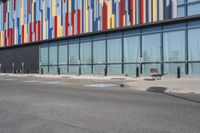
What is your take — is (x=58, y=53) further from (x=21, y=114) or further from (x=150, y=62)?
(x=21, y=114)

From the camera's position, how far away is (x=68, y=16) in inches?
1592

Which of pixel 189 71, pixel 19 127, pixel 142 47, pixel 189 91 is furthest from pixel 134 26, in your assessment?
pixel 19 127

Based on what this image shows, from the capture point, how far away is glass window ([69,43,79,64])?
131 feet

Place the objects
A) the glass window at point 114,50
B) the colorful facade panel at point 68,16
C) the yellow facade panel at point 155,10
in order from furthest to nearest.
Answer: the glass window at point 114,50 → the colorful facade panel at point 68,16 → the yellow facade panel at point 155,10

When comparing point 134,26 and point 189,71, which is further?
point 134,26

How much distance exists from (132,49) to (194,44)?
7.37 meters

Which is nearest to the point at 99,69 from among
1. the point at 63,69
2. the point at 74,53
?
the point at 74,53

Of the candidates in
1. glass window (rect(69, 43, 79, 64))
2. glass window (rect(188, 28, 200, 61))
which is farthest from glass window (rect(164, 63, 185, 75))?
glass window (rect(69, 43, 79, 64))

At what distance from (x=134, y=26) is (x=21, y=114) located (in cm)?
2376

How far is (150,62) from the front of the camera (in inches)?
1235

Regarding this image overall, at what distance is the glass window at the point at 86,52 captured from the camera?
125 ft

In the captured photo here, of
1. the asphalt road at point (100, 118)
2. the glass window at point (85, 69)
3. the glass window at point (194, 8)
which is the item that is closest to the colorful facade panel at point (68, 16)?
the glass window at point (194, 8)

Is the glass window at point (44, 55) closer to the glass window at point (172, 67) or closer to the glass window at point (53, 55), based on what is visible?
the glass window at point (53, 55)

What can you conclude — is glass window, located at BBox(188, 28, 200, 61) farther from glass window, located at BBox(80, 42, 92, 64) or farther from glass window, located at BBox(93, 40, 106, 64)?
glass window, located at BBox(80, 42, 92, 64)
